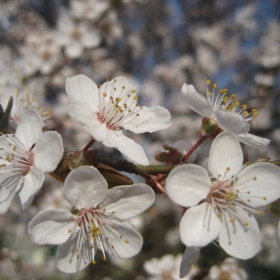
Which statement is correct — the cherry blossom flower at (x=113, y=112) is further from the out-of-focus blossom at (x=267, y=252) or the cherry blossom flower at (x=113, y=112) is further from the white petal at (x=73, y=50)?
the out-of-focus blossom at (x=267, y=252)

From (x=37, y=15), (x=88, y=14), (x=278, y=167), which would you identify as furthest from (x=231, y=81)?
(x=278, y=167)

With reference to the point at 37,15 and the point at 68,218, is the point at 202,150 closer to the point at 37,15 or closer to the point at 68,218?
the point at 37,15

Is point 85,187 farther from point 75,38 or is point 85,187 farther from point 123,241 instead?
point 75,38

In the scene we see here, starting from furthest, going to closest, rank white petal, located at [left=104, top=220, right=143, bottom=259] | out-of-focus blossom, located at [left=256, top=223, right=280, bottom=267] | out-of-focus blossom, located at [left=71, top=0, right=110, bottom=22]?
out-of-focus blossom, located at [left=256, top=223, right=280, bottom=267]
out-of-focus blossom, located at [left=71, top=0, right=110, bottom=22]
white petal, located at [left=104, top=220, right=143, bottom=259]

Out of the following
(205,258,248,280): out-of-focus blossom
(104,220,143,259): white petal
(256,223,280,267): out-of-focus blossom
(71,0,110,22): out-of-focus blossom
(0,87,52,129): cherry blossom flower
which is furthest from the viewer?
(256,223,280,267): out-of-focus blossom

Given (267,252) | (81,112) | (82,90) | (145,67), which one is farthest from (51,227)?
(145,67)

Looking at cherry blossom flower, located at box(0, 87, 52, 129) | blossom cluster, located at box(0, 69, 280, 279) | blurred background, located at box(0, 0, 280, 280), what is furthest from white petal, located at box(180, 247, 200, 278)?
blurred background, located at box(0, 0, 280, 280)

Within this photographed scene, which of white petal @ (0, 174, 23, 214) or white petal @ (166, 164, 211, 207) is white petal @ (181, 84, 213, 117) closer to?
white petal @ (166, 164, 211, 207)

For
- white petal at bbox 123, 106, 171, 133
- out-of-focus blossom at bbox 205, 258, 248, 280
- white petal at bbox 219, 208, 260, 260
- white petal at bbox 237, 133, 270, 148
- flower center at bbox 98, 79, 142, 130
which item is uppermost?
flower center at bbox 98, 79, 142, 130
